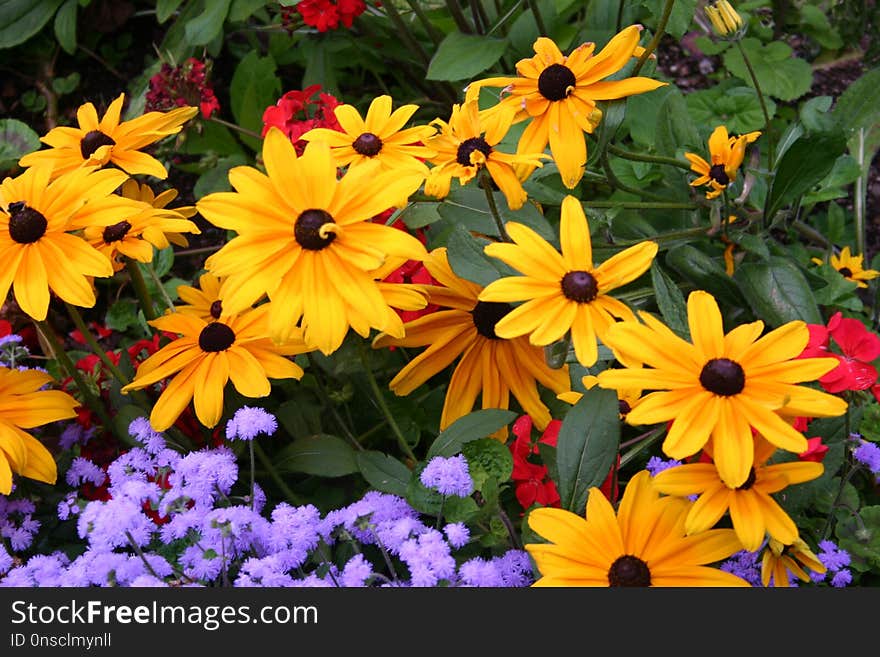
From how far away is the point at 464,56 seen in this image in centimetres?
182

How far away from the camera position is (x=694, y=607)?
1004mm

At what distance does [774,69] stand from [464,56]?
0.83 m

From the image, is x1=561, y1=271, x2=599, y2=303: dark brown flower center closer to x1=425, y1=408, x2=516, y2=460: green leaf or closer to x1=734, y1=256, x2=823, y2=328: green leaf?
x1=425, y1=408, x2=516, y2=460: green leaf

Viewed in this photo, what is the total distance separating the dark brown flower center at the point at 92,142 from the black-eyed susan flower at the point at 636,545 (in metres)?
0.78

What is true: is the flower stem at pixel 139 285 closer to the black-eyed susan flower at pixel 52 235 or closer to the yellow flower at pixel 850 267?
the black-eyed susan flower at pixel 52 235

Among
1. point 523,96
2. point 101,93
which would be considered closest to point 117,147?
point 523,96

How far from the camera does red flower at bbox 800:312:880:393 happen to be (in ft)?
3.69

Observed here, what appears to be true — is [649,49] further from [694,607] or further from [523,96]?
[694,607]

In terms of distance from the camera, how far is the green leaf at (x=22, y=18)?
2.34m

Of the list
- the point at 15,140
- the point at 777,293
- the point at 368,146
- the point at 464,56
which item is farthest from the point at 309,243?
the point at 15,140

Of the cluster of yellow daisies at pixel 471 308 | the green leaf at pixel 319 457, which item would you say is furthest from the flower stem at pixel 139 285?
the green leaf at pixel 319 457

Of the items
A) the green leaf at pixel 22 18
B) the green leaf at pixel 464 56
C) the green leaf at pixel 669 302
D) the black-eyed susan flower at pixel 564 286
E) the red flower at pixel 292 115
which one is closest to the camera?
the black-eyed susan flower at pixel 564 286

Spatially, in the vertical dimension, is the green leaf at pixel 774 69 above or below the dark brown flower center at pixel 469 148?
above

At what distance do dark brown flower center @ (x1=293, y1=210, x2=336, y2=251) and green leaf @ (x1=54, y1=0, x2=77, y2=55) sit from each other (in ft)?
4.94
